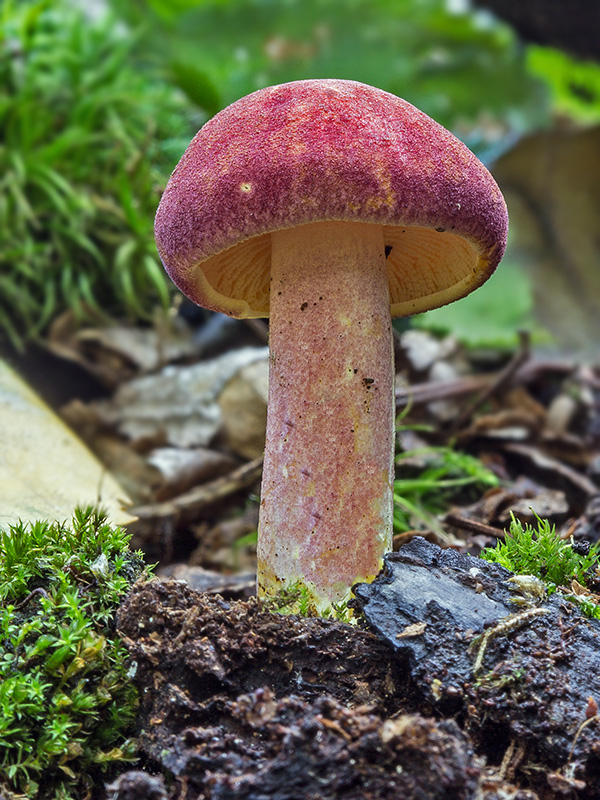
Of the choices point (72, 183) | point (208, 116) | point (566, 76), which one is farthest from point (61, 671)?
point (566, 76)

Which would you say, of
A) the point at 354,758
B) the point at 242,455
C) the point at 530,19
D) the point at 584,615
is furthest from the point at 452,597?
the point at 530,19

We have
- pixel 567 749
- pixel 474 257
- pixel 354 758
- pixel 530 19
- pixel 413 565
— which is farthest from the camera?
pixel 530 19

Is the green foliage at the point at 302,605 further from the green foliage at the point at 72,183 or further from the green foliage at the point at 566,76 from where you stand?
the green foliage at the point at 566,76

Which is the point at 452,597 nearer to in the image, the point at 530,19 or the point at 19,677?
the point at 19,677

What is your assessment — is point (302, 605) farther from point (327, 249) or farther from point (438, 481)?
point (438, 481)

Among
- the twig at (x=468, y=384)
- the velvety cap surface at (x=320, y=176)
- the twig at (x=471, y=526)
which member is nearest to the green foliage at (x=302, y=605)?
the twig at (x=471, y=526)

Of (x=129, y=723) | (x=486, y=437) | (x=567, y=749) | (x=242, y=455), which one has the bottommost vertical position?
(x=129, y=723)

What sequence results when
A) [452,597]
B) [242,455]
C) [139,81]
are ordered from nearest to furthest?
[452,597] < [242,455] < [139,81]
